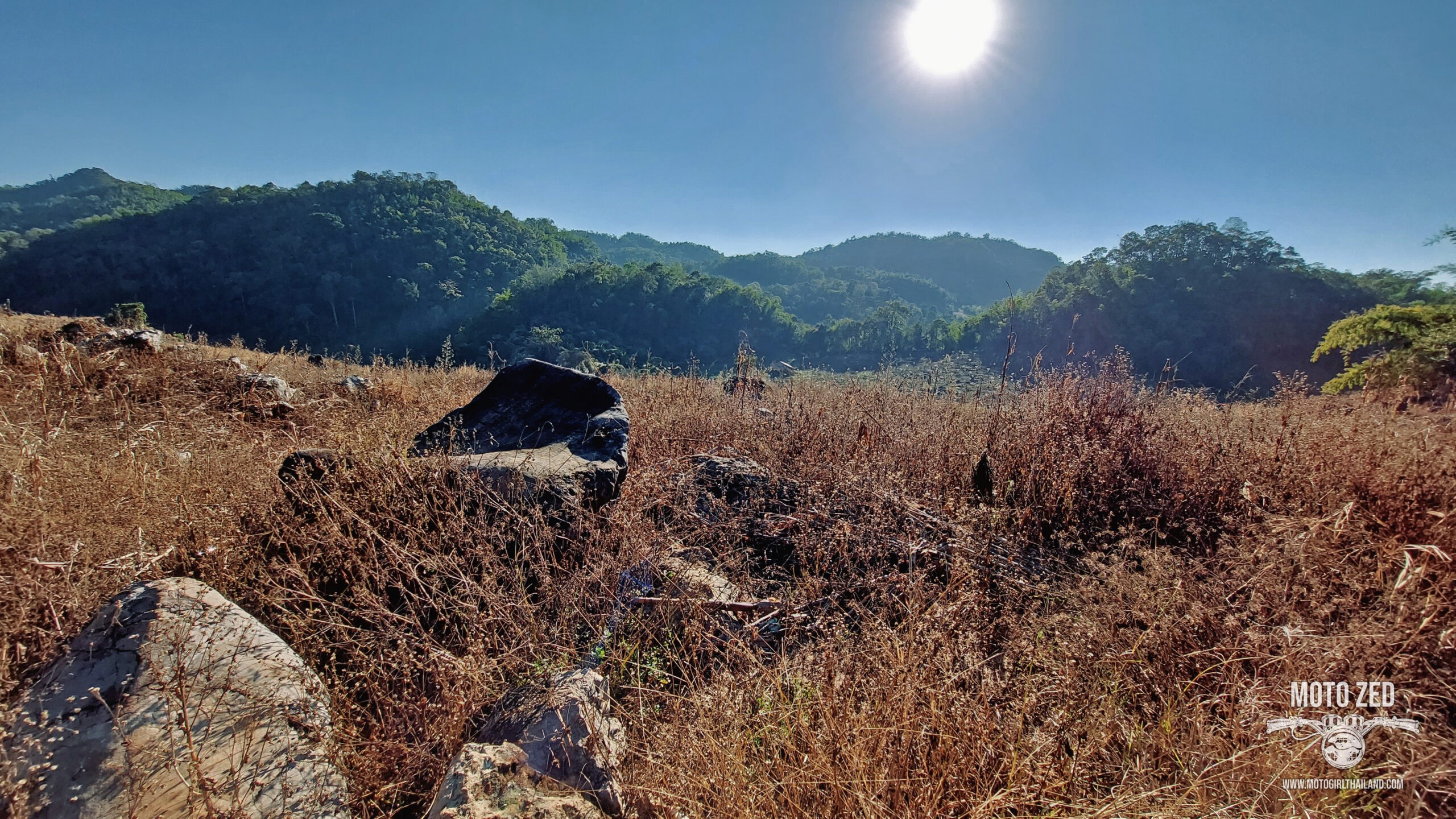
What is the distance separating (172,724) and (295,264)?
72.5 metres

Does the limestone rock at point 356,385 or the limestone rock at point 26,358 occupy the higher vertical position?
the limestone rock at point 26,358

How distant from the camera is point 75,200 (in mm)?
65000

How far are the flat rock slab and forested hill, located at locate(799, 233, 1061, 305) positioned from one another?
88.1 meters

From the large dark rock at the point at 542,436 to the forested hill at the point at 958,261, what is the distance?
282 ft

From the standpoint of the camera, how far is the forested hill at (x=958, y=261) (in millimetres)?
84812

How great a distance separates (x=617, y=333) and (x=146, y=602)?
4953 centimetres

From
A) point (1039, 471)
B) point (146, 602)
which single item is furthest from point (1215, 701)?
point (146, 602)

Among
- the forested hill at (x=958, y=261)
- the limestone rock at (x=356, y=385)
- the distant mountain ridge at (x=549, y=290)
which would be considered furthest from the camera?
the forested hill at (x=958, y=261)

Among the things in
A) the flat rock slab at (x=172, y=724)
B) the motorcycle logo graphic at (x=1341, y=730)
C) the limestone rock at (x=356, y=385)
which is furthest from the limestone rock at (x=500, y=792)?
the limestone rock at (x=356, y=385)

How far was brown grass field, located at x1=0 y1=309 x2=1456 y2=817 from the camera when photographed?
1.37 m

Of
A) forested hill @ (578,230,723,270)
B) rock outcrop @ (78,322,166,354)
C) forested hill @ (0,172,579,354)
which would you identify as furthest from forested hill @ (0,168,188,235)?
rock outcrop @ (78,322,166,354)

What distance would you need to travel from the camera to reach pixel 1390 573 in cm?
201
